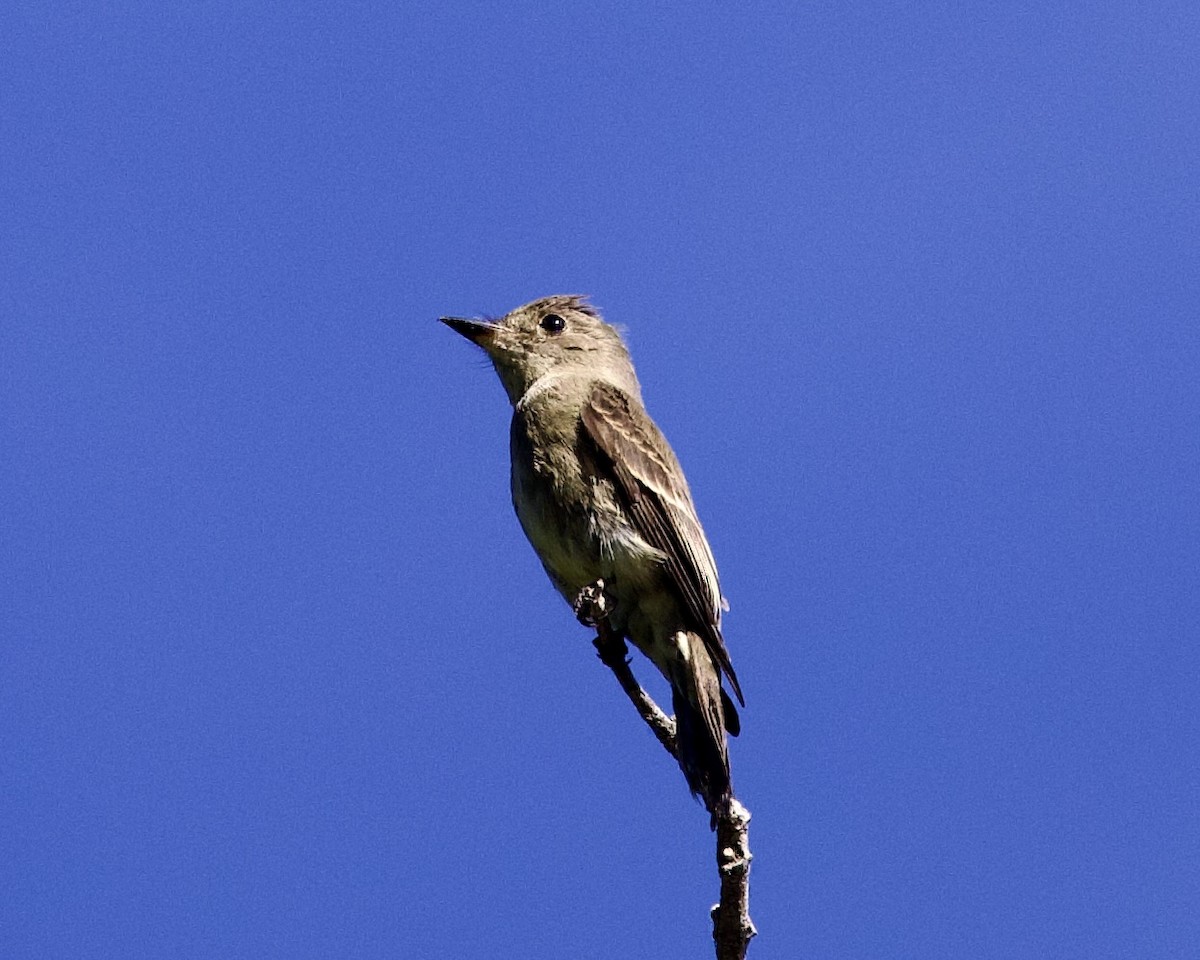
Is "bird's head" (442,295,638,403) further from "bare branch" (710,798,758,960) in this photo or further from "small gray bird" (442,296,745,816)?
"bare branch" (710,798,758,960)

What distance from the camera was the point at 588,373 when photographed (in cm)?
905

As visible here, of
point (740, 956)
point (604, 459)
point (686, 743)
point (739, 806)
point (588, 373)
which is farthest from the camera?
point (588, 373)

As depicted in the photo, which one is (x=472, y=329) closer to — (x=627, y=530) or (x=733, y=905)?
(x=627, y=530)

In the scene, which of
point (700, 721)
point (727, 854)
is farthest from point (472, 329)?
point (727, 854)

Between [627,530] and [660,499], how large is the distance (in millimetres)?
323

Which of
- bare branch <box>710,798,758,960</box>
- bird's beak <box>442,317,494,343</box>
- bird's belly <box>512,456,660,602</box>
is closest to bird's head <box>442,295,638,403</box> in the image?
bird's beak <box>442,317,494,343</box>

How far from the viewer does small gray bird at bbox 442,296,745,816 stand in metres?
7.52

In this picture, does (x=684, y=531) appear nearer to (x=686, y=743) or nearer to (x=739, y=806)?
(x=686, y=743)

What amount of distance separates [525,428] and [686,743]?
2074 millimetres

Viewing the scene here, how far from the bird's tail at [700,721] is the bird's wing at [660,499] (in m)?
0.09

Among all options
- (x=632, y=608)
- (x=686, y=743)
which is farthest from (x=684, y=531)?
(x=686, y=743)

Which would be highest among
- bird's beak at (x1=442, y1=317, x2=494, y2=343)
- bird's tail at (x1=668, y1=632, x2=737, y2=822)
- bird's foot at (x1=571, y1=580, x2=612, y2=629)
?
bird's beak at (x1=442, y1=317, x2=494, y2=343)

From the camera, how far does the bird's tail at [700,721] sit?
22.1 feet

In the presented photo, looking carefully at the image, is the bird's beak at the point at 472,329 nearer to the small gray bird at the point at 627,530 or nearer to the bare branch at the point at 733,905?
the small gray bird at the point at 627,530
